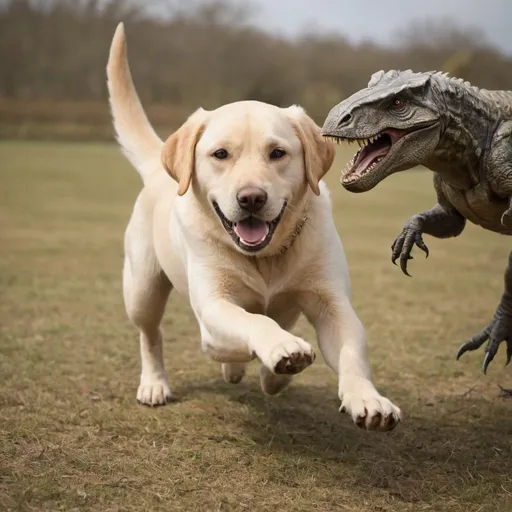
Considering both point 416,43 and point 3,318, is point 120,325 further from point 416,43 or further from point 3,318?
point 416,43

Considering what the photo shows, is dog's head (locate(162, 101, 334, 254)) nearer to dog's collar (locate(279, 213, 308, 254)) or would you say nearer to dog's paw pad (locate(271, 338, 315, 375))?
dog's collar (locate(279, 213, 308, 254))

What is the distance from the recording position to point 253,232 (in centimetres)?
405

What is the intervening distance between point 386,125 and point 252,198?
66 centimetres

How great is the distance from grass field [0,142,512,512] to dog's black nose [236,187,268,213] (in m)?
1.16

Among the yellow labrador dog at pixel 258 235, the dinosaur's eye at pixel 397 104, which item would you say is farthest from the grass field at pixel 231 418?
the dinosaur's eye at pixel 397 104

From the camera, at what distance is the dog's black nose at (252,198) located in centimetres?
390

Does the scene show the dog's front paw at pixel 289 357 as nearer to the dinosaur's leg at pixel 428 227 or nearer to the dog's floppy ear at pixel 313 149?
the dog's floppy ear at pixel 313 149

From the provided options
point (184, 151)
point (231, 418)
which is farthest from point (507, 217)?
point (231, 418)

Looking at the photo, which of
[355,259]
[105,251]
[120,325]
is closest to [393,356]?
[120,325]

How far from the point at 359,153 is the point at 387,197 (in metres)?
19.0

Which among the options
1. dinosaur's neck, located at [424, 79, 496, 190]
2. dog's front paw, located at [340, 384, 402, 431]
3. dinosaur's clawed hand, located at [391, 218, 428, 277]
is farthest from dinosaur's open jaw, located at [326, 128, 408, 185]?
dog's front paw, located at [340, 384, 402, 431]

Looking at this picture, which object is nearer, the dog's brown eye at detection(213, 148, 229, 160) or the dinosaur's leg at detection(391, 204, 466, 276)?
the dog's brown eye at detection(213, 148, 229, 160)

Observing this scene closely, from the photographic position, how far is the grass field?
12.0 feet

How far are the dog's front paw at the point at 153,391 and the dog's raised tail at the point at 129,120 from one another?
1356mm
